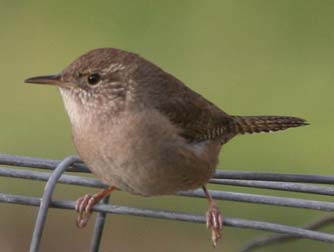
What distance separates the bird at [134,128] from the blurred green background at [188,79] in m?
2.07

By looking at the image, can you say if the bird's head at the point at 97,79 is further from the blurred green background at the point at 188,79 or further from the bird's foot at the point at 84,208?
the blurred green background at the point at 188,79

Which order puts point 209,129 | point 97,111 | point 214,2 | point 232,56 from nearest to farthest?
point 97,111
point 209,129
point 232,56
point 214,2

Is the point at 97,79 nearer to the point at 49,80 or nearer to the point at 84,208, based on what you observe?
the point at 49,80

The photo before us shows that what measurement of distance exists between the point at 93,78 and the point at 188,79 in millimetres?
4309

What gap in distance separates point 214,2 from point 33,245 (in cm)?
693

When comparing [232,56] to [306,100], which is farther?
[232,56]

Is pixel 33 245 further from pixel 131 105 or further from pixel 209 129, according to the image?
pixel 209 129

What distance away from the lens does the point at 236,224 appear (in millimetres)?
4133

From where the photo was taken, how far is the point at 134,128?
16.3 ft

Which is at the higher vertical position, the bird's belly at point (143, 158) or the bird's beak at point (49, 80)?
the bird's beak at point (49, 80)

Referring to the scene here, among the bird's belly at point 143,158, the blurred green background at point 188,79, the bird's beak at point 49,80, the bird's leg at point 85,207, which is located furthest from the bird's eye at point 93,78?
the blurred green background at point 188,79

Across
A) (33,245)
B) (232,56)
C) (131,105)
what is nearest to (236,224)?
(33,245)

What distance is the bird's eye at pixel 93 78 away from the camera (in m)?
5.11

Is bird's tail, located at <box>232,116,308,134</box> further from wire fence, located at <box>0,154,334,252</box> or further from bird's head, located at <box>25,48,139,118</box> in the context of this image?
wire fence, located at <box>0,154,334,252</box>
